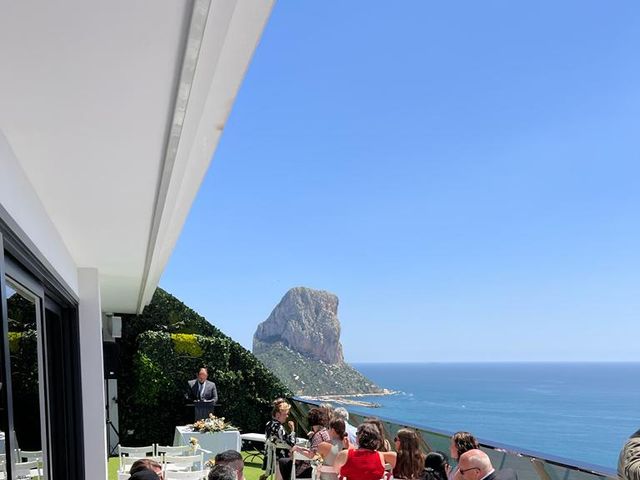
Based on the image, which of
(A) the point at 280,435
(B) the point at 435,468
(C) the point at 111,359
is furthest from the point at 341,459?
(C) the point at 111,359

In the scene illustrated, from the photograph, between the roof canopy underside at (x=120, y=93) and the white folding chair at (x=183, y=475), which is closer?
the roof canopy underside at (x=120, y=93)

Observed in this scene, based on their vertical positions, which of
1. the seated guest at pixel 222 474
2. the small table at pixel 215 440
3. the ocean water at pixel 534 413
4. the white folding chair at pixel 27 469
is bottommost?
the ocean water at pixel 534 413

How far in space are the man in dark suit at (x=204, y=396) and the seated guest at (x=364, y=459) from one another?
6.84 metres

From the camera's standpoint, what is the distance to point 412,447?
18.5ft

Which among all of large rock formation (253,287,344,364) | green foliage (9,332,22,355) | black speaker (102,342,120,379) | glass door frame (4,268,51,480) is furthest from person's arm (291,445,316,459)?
large rock formation (253,287,344,364)

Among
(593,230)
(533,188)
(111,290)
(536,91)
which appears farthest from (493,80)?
(111,290)

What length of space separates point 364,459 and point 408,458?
374 mm

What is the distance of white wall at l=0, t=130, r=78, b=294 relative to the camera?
9.16 ft

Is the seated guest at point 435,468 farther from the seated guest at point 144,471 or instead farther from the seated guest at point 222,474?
the seated guest at point 144,471

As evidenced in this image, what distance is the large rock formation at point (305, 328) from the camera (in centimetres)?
6838

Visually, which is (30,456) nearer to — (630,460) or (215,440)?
(630,460)

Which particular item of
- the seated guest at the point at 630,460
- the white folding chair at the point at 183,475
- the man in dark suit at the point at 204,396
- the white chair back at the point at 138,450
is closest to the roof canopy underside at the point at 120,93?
the seated guest at the point at 630,460

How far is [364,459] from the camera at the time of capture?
549 cm

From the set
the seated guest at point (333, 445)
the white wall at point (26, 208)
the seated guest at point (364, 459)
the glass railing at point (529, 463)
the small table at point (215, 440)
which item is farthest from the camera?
the small table at point (215, 440)
